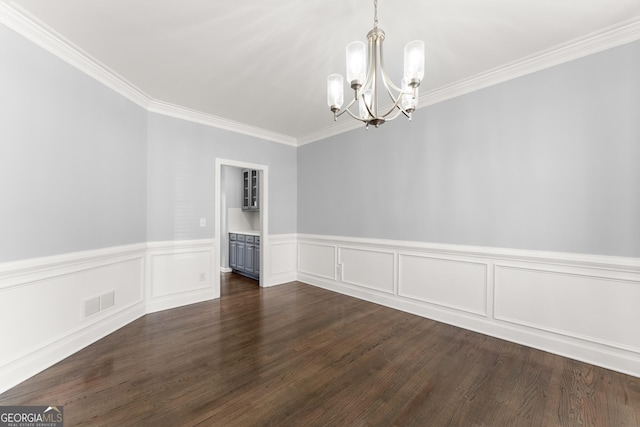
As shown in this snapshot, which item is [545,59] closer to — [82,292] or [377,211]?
[377,211]

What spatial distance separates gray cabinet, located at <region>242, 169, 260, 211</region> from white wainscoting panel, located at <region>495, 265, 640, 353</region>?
4580 mm

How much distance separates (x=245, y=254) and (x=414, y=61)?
479cm

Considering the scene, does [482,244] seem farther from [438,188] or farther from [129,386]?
[129,386]

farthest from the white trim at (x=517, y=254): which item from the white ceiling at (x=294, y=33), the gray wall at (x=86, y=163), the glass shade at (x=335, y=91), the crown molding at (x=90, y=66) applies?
the crown molding at (x=90, y=66)

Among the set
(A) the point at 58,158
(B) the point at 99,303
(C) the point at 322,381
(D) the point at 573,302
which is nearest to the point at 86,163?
(A) the point at 58,158

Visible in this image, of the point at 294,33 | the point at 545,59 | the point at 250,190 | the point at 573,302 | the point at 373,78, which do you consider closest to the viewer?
the point at 373,78

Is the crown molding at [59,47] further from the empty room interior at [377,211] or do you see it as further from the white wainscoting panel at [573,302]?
the white wainscoting panel at [573,302]

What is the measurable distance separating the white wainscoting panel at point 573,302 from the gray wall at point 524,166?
→ 258mm

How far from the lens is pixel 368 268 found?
402cm

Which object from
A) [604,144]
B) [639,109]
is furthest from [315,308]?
[639,109]

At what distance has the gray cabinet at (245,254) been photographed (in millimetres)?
5168

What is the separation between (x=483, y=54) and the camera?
2.51 metres

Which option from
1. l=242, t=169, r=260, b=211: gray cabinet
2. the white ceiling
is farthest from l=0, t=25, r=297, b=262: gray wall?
l=242, t=169, r=260, b=211: gray cabinet

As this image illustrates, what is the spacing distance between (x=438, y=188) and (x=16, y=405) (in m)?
4.19
